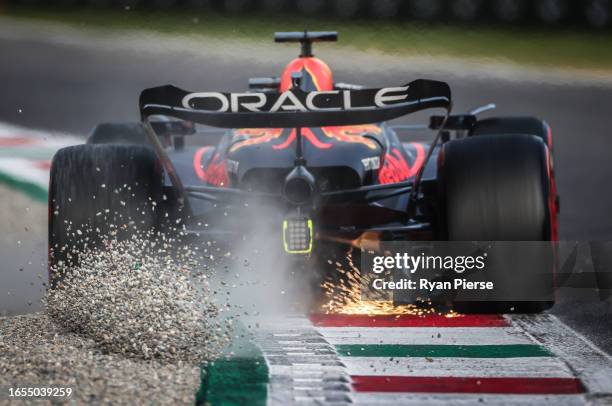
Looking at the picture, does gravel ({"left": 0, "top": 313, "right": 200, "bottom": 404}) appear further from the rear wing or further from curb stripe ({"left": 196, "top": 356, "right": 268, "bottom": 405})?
the rear wing

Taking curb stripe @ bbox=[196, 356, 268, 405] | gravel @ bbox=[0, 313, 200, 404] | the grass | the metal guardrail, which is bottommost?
curb stripe @ bbox=[196, 356, 268, 405]

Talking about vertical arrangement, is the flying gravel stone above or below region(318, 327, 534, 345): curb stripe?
above

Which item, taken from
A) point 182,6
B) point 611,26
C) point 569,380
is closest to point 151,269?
point 569,380

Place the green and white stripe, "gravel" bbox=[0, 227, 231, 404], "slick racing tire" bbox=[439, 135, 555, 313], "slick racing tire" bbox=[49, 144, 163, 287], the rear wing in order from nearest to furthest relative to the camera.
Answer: "gravel" bbox=[0, 227, 231, 404] < the rear wing < "slick racing tire" bbox=[439, 135, 555, 313] < "slick racing tire" bbox=[49, 144, 163, 287] < the green and white stripe

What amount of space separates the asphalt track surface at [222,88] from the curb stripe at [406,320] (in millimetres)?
3533

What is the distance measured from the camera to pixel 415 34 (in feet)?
34.9

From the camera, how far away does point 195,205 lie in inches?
296

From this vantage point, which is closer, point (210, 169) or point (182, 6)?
point (210, 169)

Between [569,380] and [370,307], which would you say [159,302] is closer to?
[370,307]

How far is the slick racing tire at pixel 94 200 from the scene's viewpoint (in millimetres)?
6582

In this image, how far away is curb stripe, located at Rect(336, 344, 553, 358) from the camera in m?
5.53

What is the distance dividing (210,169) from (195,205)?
400mm

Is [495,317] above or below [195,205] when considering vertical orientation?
below

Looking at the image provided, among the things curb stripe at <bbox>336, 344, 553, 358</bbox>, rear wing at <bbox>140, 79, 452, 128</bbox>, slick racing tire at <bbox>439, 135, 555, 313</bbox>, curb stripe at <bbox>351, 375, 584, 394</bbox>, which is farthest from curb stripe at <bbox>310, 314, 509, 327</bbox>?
curb stripe at <bbox>351, 375, 584, 394</bbox>
